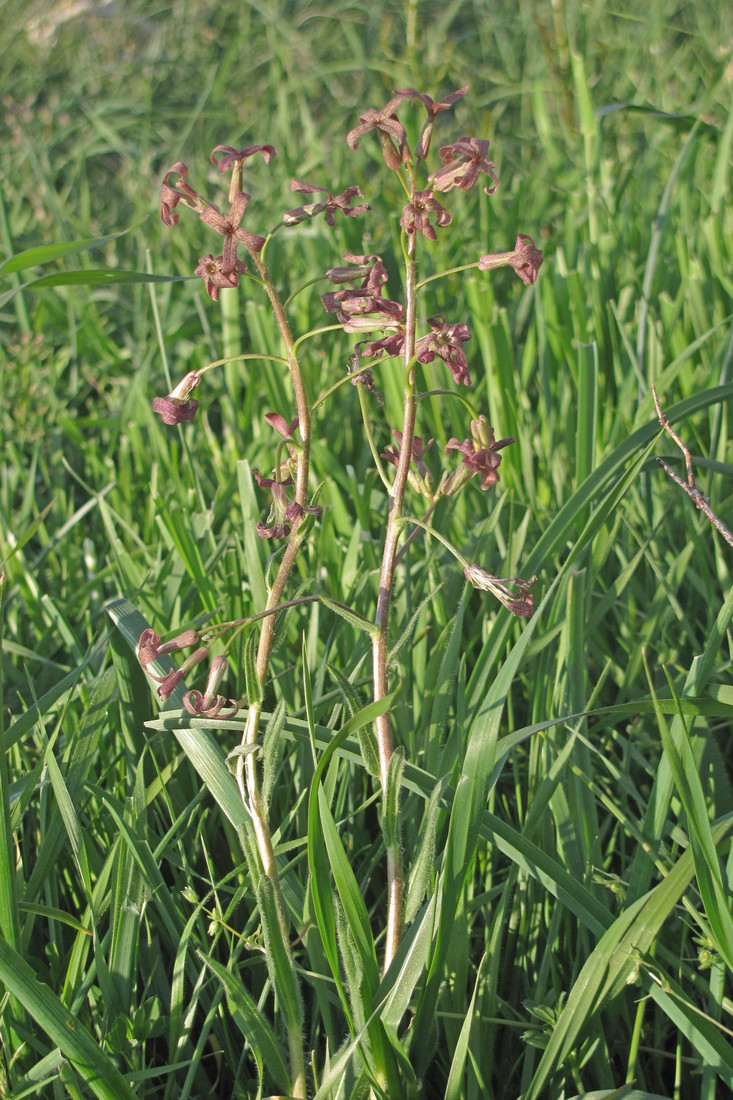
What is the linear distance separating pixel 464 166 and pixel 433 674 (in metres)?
0.57

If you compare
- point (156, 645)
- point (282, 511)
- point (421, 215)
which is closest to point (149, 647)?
point (156, 645)

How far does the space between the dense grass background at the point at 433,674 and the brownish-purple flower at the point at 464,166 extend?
0.33 meters

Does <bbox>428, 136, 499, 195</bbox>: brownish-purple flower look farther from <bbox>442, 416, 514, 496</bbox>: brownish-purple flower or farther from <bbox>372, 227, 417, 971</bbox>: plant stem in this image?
<bbox>442, 416, 514, 496</bbox>: brownish-purple flower

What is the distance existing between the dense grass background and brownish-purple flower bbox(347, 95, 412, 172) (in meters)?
0.29

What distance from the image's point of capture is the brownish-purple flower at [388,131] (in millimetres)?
710

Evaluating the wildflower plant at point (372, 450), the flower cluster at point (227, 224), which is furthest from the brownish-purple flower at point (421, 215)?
the flower cluster at point (227, 224)

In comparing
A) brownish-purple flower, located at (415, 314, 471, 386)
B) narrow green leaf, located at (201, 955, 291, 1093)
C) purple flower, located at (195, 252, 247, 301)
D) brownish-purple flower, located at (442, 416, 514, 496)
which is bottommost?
narrow green leaf, located at (201, 955, 291, 1093)

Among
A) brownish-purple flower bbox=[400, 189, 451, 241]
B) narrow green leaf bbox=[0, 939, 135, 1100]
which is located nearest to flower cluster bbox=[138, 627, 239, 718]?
narrow green leaf bbox=[0, 939, 135, 1100]

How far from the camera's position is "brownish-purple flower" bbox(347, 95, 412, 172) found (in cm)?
71

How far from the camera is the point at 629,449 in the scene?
1106 mm

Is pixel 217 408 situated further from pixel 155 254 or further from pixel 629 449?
pixel 629 449

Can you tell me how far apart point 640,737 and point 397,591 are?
376 mm

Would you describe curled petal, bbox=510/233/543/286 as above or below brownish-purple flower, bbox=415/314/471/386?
above

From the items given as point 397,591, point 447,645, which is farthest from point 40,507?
point 447,645
